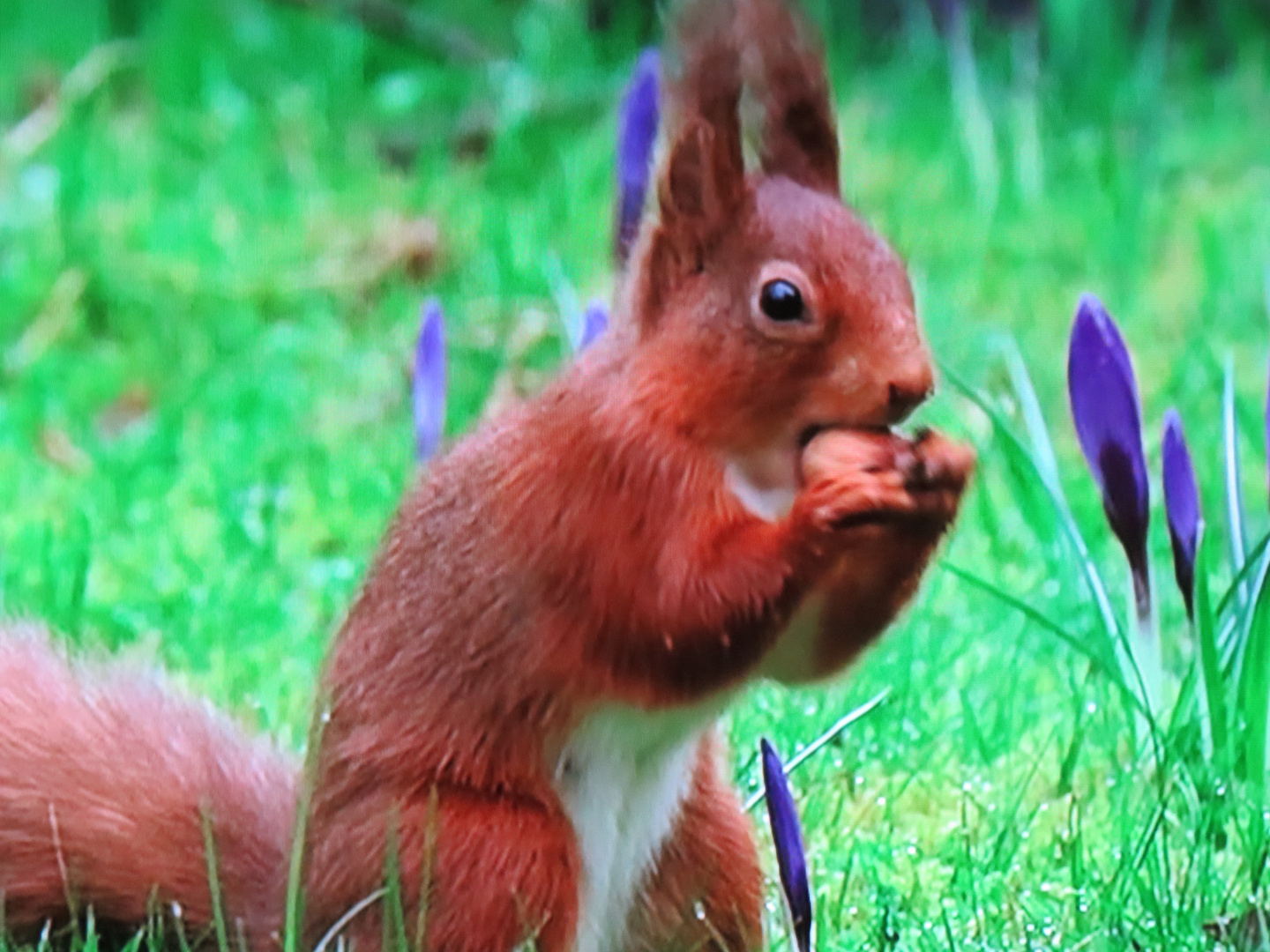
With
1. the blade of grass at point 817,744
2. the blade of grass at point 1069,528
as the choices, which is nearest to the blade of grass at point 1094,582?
the blade of grass at point 1069,528

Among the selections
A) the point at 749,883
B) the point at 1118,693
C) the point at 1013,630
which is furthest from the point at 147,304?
the point at 749,883

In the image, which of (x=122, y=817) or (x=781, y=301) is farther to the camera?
(x=122, y=817)

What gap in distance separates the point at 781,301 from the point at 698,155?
139 millimetres

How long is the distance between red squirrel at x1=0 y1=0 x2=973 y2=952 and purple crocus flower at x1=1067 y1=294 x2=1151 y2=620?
43cm

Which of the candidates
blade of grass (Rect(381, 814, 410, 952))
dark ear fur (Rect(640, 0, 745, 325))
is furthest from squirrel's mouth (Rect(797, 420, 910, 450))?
blade of grass (Rect(381, 814, 410, 952))

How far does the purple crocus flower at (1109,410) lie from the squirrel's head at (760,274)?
44 cm

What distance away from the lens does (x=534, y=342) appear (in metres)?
4.16

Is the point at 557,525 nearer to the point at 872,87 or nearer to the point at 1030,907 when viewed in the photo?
the point at 1030,907

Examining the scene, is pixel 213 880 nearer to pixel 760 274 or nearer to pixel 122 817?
pixel 122 817

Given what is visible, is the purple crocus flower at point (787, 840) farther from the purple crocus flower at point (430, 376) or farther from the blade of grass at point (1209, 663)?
the purple crocus flower at point (430, 376)

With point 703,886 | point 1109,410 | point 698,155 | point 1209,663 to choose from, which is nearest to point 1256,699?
point 1209,663

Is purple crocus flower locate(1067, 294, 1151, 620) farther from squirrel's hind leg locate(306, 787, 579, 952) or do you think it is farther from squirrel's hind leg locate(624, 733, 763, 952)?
squirrel's hind leg locate(306, 787, 579, 952)

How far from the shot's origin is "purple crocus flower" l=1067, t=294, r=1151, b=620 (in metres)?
2.23

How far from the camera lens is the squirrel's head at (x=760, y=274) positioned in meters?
1.77
